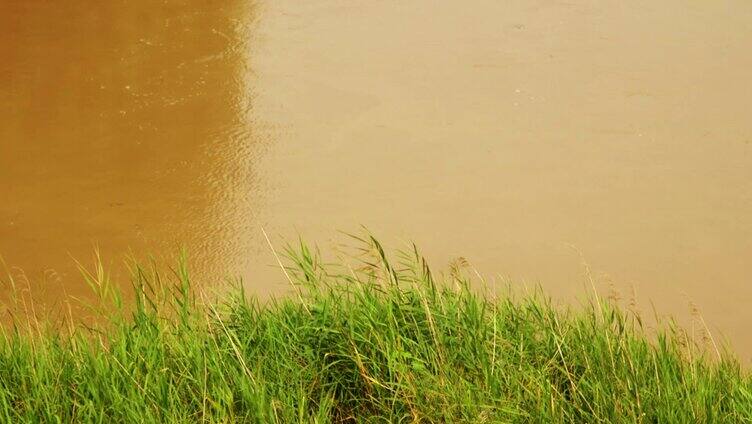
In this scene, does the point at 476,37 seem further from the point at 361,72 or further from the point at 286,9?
the point at 286,9

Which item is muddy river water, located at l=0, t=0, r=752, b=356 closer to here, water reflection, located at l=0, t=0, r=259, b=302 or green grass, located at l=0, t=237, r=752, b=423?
water reflection, located at l=0, t=0, r=259, b=302

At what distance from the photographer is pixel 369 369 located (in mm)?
2244

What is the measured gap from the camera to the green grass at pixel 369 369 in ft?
6.82

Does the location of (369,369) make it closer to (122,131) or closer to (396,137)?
(396,137)

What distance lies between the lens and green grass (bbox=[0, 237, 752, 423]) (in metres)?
2.08

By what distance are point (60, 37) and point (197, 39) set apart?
1.94 feet

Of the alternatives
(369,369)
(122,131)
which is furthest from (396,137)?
(369,369)

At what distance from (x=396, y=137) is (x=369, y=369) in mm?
2040

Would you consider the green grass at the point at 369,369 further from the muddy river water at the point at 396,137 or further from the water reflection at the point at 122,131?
the water reflection at the point at 122,131

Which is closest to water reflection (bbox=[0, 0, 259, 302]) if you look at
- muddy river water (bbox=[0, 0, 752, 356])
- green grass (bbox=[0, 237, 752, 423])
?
muddy river water (bbox=[0, 0, 752, 356])

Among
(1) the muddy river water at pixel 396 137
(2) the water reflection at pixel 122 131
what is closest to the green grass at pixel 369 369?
(1) the muddy river water at pixel 396 137

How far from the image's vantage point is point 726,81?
459cm

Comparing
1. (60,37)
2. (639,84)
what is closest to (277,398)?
(639,84)

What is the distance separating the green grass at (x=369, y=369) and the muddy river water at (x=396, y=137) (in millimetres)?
889
